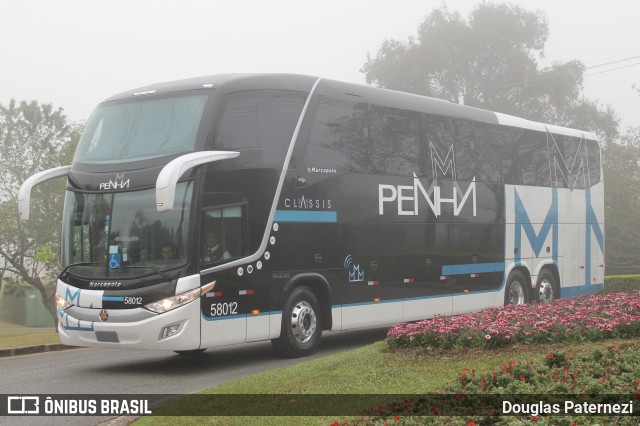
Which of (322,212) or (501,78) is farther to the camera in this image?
(501,78)

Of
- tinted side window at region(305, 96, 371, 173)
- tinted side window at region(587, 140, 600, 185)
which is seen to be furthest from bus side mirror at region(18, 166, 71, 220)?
tinted side window at region(587, 140, 600, 185)

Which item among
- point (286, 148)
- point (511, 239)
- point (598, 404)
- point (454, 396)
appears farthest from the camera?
point (511, 239)

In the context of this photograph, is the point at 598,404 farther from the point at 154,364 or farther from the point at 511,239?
the point at 511,239

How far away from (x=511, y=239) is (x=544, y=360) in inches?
387

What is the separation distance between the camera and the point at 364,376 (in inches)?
379

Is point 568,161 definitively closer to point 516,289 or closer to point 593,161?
point 593,161

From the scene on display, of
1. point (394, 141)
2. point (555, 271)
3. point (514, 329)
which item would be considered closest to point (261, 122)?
point (394, 141)

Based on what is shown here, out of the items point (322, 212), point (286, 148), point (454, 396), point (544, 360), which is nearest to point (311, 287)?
point (322, 212)

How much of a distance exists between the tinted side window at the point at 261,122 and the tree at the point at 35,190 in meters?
29.5

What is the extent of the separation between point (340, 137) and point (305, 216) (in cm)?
163

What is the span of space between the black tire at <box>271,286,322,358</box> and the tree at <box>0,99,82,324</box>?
96.1 feet

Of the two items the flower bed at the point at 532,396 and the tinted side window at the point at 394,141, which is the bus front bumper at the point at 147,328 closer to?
the flower bed at the point at 532,396

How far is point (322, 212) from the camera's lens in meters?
14.1

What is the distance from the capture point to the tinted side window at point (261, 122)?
12633 mm
